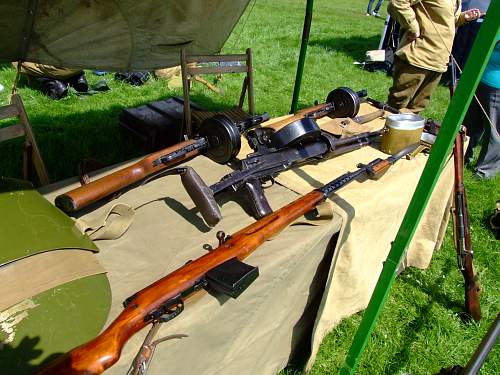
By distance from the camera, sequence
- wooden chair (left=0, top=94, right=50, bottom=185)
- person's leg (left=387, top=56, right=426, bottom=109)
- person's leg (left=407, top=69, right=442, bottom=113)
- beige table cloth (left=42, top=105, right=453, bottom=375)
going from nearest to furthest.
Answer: beige table cloth (left=42, top=105, right=453, bottom=375) < wooden chair (left=0, top=94, right=50, bottom=185) < person's leg (left=387, top=56, right=426, bottom=109) < person's leg (left=407, top=69, right=442, bottom=113)

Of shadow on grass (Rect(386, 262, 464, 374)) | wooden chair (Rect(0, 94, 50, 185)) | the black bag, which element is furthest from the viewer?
the black bag

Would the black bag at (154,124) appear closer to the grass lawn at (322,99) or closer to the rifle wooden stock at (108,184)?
the grass lawn at (322,99)

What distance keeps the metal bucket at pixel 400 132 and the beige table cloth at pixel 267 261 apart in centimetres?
13

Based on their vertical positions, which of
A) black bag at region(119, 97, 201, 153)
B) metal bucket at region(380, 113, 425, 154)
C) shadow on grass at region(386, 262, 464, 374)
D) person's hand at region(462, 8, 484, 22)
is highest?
person's hand at region(462, 8, 484, 22)

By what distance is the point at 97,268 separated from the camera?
1.60 meters

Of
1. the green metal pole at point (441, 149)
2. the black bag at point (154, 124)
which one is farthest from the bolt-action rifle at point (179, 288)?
the black bag at point (154, 124)

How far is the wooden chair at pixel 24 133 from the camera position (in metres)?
2.43

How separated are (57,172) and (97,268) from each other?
9.22 ft

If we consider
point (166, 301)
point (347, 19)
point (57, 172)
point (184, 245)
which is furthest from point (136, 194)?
point (347, 19)

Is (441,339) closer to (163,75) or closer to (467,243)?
(467,243)

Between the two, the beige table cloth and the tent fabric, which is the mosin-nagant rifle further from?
the tent fabric

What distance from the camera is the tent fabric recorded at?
2701mm

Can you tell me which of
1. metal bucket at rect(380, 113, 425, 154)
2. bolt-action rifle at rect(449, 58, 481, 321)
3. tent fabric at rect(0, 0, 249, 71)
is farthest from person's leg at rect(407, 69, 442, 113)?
tent fabric at rect(0, 0, 249, 71)

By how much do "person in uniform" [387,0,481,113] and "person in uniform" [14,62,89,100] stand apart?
4631mm
